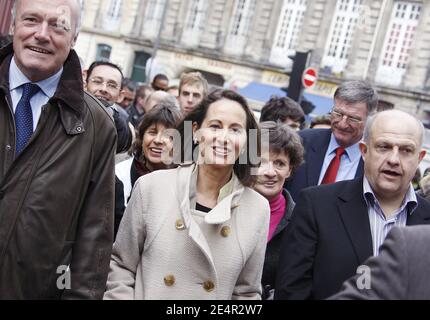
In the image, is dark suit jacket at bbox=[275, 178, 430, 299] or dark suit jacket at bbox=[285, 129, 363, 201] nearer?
dark suit jacket at bbox=[275, 178, 430, 299]

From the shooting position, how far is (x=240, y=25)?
2902cm

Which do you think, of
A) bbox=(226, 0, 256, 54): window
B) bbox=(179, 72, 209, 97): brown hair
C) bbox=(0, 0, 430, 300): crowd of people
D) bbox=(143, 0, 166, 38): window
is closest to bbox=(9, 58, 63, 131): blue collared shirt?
bbox=(0, 0, 430, 300): crowd of people

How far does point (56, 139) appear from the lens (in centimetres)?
257

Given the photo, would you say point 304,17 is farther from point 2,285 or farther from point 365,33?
point 2,285

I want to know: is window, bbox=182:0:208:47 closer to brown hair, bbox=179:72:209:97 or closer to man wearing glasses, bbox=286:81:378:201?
brown hair, bbox=179:72:209:97

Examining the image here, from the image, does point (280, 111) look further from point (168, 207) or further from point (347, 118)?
point (168, 207)

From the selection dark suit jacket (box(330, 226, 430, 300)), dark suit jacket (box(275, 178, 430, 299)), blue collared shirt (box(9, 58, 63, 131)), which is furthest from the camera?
dark suit jacket (box(275, 178, 430, 299))

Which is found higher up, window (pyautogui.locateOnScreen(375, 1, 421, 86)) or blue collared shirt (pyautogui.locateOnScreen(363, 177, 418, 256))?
window (pyautogui.locateOnScreen(375, 1, 421, 86))

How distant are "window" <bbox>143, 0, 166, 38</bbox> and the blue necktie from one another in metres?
29.3

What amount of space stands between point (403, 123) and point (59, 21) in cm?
181

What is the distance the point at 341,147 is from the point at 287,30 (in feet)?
77.1

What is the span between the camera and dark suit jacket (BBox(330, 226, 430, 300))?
1.76m

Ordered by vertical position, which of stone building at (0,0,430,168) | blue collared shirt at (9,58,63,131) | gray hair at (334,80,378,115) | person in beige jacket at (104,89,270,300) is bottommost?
person in beige jacket at (104,89,270,300)
